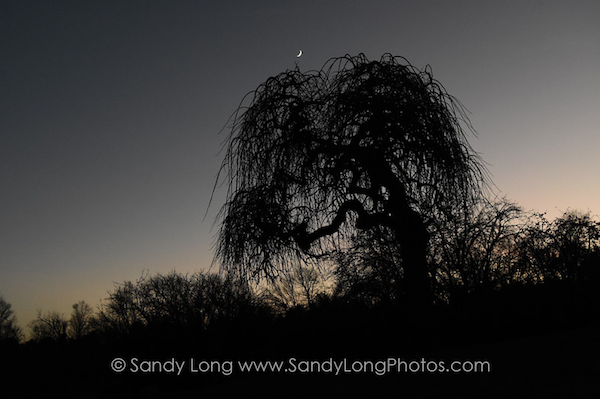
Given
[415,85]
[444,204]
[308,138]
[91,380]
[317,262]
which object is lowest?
[91,380]

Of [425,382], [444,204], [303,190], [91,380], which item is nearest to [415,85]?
[444,204]

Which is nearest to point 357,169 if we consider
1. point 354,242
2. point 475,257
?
point 354,242

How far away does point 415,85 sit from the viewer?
641cm

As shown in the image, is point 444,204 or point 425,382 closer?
point 425,382

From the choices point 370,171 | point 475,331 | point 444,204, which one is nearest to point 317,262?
point 370,171

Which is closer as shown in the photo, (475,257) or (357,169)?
(357,169)

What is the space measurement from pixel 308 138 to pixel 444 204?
96.7 inches

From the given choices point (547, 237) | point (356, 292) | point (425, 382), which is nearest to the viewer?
point (425, 382)

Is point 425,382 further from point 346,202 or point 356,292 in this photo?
point 356,292

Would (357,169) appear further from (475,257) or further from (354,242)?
(475,257)

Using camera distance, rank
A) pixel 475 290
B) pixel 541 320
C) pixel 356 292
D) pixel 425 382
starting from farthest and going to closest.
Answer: pixel 356 292, pixel 475 290, pixel 541 320, pixel 425 382

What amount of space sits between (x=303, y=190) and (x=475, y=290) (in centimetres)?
565

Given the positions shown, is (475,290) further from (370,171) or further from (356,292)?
(370,171)

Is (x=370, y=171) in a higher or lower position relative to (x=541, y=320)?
higher
